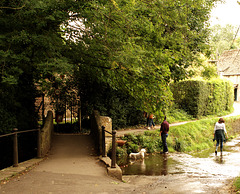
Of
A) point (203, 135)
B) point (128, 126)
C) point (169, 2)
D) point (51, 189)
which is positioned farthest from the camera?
point (203, 135)

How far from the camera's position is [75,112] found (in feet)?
51.9

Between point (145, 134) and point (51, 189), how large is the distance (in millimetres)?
10154

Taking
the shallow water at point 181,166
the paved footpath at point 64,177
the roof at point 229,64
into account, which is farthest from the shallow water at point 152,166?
the roof at point 229,64

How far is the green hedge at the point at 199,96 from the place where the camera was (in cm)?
2597

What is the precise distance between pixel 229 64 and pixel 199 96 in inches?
1437

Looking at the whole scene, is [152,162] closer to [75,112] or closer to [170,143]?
[170,143]

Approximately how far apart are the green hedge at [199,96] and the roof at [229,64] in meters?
28.2

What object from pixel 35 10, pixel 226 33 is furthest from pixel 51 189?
pixel 226 33

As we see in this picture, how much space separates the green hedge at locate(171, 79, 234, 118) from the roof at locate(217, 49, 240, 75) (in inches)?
1109

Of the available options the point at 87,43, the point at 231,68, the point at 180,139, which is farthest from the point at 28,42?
the point at 231,68

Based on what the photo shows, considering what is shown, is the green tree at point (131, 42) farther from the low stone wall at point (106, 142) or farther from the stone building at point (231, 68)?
the stone building at point (231, 68)

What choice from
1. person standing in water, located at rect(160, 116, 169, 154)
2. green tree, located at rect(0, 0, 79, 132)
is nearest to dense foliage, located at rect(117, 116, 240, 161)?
person standing in water, located at rect(160, 116, 169, 154)

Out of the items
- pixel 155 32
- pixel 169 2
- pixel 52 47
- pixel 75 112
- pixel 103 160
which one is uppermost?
pixel 169 2

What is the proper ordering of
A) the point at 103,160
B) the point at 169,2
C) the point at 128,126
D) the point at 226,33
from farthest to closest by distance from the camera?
the point at 226,33 → the point at 128,126 → the point at 169,2 → the point at 103,160
